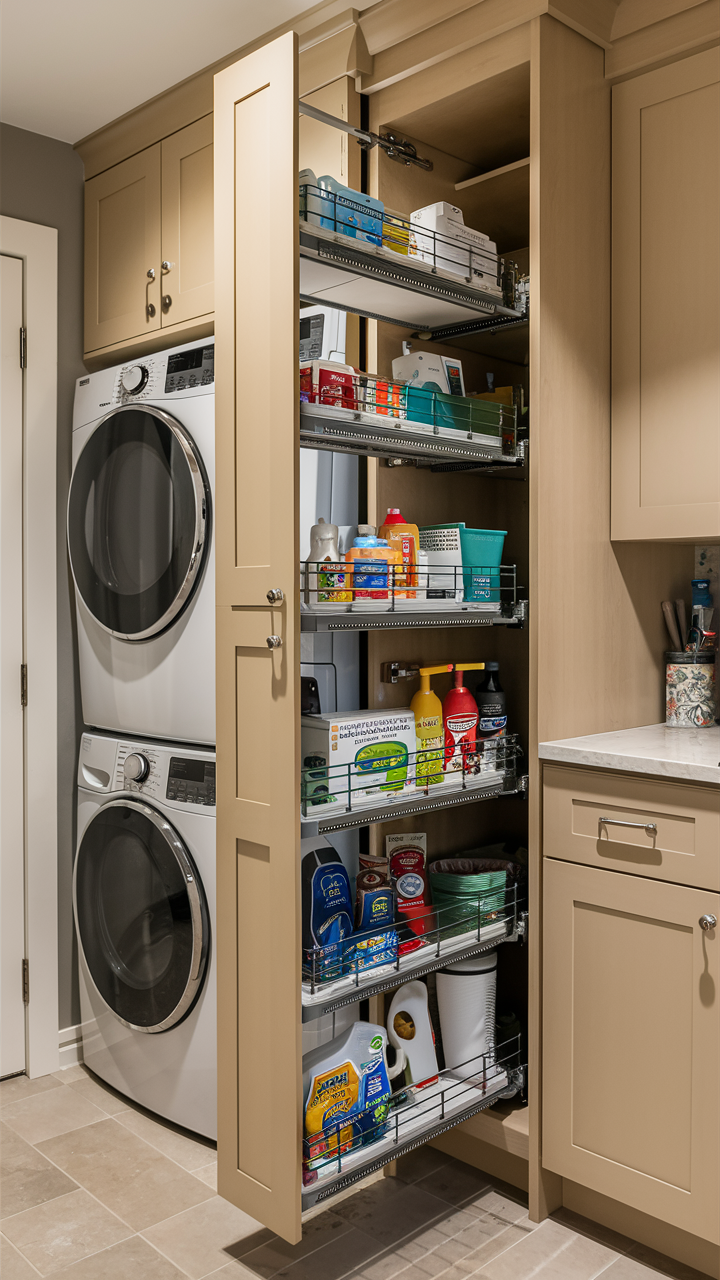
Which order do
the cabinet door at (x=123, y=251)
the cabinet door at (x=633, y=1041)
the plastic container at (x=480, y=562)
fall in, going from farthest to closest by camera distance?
the cabinet door at (x=123, y=251), the plastic container at (x=480, y=562), the cabinet door at (x=633, y=1041)

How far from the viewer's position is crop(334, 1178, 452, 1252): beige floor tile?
1.87 m

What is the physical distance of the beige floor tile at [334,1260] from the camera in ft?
5.67

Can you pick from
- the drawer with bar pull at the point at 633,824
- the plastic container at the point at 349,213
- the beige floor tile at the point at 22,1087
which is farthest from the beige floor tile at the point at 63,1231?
the plastic container at the point at 349,213

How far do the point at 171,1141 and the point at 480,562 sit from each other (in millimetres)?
1501

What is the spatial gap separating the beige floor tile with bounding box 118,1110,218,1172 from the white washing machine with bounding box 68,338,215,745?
36.3 inches

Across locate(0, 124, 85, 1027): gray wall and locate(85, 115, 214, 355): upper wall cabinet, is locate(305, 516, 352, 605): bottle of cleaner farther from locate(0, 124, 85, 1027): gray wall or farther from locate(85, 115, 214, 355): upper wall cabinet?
locate(0, 124, 85, 1027): gray wall

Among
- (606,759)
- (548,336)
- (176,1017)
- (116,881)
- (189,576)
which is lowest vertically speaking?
(176,1017)

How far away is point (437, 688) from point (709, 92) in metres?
1.30

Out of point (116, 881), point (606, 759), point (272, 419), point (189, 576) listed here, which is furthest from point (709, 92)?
point (116, 881)

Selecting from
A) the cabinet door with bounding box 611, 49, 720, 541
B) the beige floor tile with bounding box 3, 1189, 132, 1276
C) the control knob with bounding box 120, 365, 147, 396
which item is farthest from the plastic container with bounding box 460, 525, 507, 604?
the beige floor tile with bounding box 3, 1189, 132, 1276

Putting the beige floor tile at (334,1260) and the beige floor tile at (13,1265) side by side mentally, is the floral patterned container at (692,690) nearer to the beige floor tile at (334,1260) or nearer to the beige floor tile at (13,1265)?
the beige floor tile at (334,1260)

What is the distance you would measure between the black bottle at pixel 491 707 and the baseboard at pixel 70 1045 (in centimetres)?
147

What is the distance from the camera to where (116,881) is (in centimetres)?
237

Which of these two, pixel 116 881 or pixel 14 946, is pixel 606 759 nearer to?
pixel 116 881
